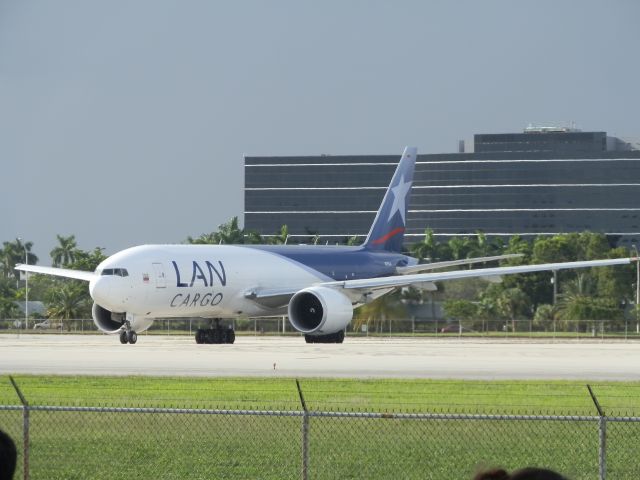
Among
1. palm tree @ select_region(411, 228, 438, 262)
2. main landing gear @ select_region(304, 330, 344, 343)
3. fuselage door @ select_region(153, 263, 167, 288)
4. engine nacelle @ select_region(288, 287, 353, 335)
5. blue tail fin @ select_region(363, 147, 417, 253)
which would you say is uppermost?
palm tree @ select_region(411, 228, 438, 262)

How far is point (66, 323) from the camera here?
86.4 meters

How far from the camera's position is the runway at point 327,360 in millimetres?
34281

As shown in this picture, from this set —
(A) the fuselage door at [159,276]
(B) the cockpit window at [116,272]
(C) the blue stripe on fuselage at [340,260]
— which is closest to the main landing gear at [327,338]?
(C) the blue stripe on fuselage at [340,260]

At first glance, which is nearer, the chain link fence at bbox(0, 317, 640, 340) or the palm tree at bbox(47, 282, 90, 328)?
the chain link fence at bbox(0, 317, 640, 340)

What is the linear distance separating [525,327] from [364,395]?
67883 mm

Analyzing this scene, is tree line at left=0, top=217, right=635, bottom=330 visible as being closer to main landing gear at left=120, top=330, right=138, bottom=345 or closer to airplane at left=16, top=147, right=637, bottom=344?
airplane at left=16, top=147, right=637, bottom=344

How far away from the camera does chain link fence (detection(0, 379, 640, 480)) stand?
17250mm

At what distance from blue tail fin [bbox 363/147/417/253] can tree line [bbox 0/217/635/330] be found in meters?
6.38

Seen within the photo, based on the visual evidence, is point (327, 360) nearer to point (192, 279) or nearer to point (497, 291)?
point (192, 279)

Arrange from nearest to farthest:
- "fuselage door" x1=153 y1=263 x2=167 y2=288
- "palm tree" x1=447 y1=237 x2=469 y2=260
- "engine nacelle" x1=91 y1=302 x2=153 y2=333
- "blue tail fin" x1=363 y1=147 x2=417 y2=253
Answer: "fuselage door" x1=153 y1=263 x2=167 y2=288 → "engine nacelle" x1=91 y1=302 x2=153 y2=333 → "blue tail fin" x1=363 y1=147 x2=417 y2=253 → "palm tree" x1=447 y1=237 x2=469 y2=260

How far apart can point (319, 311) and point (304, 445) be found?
1557 inches

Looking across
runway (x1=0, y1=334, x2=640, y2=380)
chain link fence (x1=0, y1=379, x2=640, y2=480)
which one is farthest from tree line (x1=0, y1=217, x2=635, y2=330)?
chain link fence (x1=0, y1=379, x2=640, y2=480)

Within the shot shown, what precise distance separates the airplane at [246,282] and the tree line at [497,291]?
39.2ft

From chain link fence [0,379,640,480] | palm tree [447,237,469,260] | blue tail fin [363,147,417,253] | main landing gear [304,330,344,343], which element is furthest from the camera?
palm tree [447,237,469,260]
